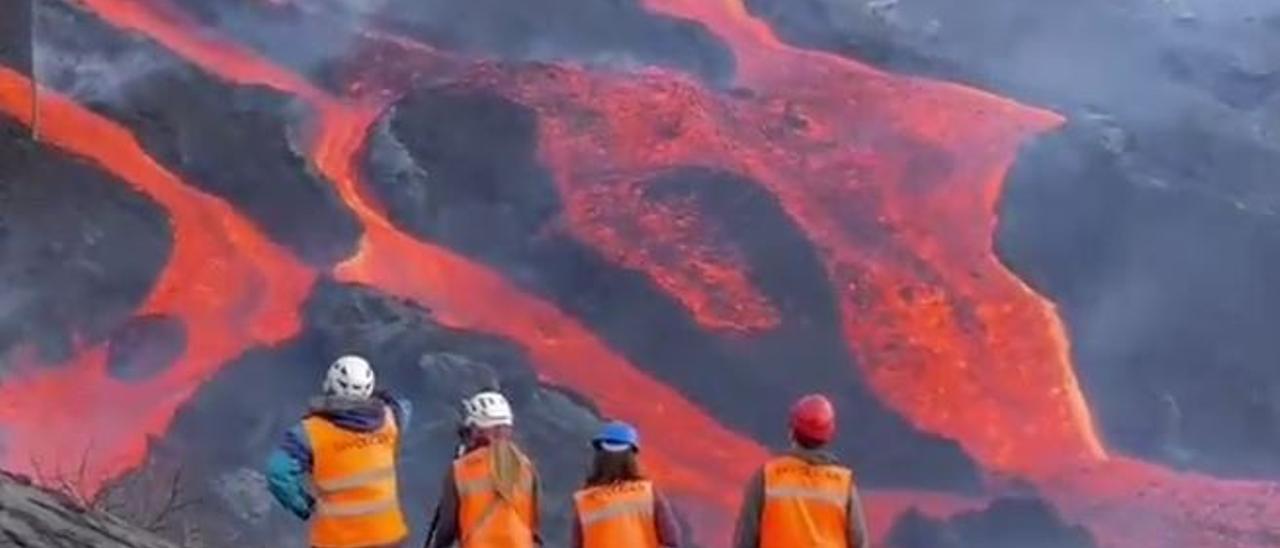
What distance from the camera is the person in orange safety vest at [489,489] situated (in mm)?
7672

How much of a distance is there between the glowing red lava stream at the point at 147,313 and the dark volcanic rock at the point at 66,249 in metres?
0.11

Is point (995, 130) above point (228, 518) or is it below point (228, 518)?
above

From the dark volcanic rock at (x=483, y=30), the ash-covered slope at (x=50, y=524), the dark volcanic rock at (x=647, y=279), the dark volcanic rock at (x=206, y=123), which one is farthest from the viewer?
the dark volcanic rock at (x=483, y=30)

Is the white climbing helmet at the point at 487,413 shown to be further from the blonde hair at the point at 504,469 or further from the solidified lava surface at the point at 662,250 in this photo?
the solidified lava surface at the point at 662,250

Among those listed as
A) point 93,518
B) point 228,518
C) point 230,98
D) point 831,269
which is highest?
point 230,98

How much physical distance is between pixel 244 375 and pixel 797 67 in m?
4.51

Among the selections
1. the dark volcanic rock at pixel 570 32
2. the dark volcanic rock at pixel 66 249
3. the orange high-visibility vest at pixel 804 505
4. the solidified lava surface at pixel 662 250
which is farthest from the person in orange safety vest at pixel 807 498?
the dark volcanic rock at pixel 570 32

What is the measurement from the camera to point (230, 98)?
14641 mm

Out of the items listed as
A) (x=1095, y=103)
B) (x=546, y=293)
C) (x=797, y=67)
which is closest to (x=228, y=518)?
(x=546, y=293)

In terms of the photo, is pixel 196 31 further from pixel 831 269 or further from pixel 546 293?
Result: pixel 831 269

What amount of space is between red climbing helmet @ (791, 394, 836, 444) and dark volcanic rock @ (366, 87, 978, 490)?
6.19m

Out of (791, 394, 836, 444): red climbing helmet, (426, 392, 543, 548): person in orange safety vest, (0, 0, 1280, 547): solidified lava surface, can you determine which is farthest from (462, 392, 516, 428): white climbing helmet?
(0, 0, 1280, 547): solidified lava surface

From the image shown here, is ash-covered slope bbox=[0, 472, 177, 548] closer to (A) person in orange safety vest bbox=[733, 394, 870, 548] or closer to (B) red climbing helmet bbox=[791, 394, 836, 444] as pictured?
(A) person in orange safety vest bbox=[733, 394, 870, 548]

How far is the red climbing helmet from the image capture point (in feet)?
24.6
